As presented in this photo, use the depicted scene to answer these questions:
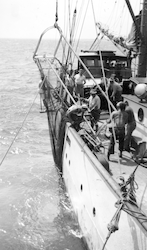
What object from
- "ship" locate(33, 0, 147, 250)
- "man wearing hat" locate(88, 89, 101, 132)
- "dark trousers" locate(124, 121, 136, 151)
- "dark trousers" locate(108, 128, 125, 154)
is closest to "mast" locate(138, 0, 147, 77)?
"ship" locate(33, 0, 147, 250)

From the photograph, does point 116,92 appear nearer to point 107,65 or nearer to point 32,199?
point 32,199

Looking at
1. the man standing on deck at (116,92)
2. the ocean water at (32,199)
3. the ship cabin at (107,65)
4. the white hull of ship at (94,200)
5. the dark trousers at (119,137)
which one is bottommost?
the ocean water at (32,199)

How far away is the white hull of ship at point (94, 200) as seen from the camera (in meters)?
5.01

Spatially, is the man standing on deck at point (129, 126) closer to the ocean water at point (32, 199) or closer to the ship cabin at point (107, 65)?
the ocean water at point (32, 199)

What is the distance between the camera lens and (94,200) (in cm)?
638

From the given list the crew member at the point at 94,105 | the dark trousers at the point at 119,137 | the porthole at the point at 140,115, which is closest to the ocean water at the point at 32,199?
the crew member at the point at 94,105

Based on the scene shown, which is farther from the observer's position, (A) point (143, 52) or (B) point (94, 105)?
(A) point (143, 52)

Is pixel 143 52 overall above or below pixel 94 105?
above

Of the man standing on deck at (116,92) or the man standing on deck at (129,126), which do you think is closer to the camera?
the man standing on deck at (129,126)

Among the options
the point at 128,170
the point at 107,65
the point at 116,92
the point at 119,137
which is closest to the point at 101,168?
the point at 128,170

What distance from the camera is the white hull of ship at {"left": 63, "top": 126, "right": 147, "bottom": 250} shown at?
5.01 meters

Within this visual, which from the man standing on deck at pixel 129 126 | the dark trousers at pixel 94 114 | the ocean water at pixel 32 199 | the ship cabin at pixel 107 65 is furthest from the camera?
the ship cabin at pixel 107 65

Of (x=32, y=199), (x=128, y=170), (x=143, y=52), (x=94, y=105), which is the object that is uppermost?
(x=143, y=52)

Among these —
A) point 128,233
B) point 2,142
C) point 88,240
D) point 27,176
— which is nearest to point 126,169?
point 88,240
